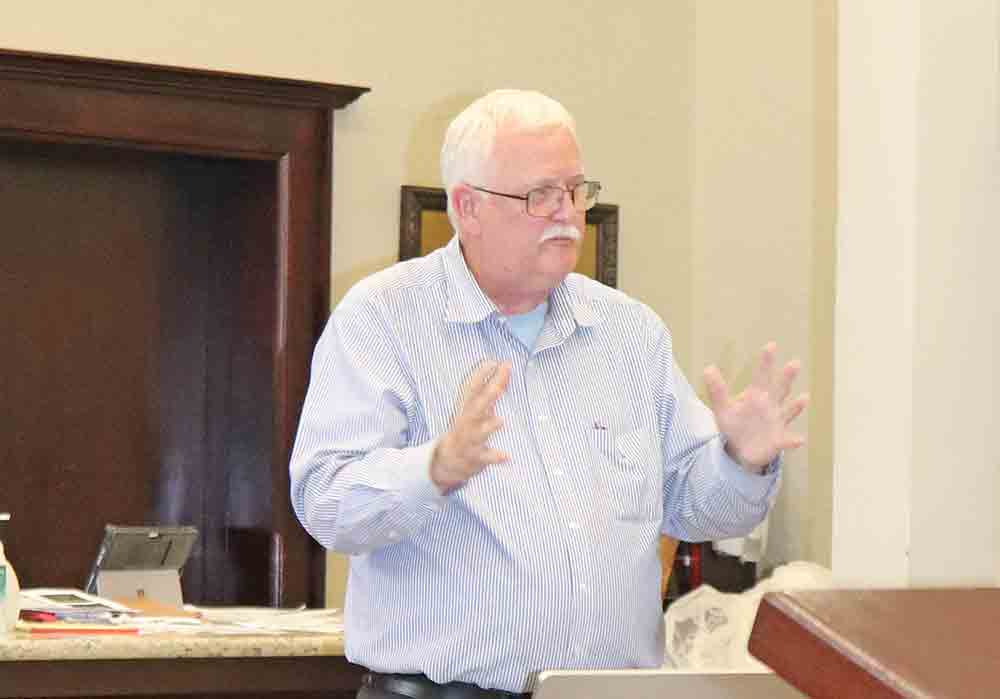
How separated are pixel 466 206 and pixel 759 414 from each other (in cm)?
59

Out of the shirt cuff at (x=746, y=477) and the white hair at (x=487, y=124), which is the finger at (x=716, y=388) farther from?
the white hair at (x=487, y=124)

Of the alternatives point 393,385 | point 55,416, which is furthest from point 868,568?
point 55,416

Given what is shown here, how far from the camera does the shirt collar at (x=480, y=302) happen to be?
7.25ft

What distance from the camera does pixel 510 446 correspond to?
6.93ft

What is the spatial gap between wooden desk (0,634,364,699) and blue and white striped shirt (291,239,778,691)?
2.95 ft

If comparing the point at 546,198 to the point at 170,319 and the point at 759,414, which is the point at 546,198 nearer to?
the point at 759,414

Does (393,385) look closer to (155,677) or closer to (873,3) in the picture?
(873,3)

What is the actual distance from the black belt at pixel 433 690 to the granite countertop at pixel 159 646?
3.21ft

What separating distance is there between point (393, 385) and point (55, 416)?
2.75m

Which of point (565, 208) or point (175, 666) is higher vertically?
point (565, 208)

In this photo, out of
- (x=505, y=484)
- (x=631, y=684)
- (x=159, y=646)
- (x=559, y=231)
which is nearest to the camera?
(x=631, y=684)

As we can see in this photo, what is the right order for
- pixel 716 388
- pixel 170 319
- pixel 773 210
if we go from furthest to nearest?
pixel 170 319 → pixel 773 210 → pixel 716 388

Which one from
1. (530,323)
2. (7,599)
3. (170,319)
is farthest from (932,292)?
(170,319)

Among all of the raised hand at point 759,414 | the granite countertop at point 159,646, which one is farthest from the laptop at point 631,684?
the granite countertop at point 159,646
